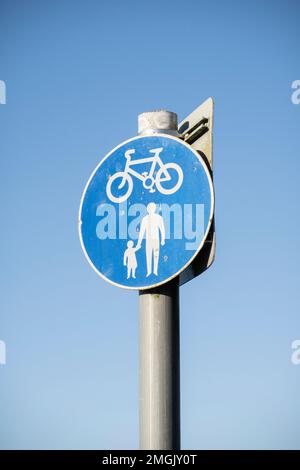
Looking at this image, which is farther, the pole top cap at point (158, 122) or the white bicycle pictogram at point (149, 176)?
the pole top cap at point (158, 122)

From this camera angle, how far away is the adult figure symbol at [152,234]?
3645 mm

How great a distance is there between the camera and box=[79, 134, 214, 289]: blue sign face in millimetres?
3619

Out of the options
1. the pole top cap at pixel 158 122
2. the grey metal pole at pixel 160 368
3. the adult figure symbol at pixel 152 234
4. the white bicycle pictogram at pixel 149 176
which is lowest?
the grey metal pole at pixel 160 368

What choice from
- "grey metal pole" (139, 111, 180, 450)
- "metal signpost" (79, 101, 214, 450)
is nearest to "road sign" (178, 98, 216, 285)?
"metal signpost" (79, 101, 214, 450)

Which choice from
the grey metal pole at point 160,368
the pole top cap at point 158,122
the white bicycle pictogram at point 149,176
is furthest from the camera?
the pole top cap at point 158,122

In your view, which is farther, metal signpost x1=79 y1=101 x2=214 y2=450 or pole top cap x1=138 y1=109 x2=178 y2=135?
pole top cap x1=138 y1=109 x2=178 y2=135

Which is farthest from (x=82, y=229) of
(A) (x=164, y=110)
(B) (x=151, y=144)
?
(A) (x=164, y=110)

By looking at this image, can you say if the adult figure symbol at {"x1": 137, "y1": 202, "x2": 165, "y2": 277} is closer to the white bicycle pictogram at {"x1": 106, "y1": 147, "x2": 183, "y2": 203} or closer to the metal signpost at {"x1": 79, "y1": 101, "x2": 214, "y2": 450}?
the metal signpost at {"x1": 79, "y1": 101, "x2": 214, "y2": 450}

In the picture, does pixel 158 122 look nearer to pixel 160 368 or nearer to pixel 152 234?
pixel 152 234

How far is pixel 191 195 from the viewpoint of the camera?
3.64 metres

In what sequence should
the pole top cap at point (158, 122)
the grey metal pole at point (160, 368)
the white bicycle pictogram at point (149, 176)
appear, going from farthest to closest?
the pole top cap at point (158, 122), the white bicycle pictogram at point (149, 176), the grey metal pole at point (160, 368)

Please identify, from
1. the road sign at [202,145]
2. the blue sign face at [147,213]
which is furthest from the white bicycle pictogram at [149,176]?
the road sign at [202,145]

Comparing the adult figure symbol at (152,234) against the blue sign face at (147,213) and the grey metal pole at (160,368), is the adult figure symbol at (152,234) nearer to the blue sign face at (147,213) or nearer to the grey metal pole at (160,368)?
the blue sign face at (147,213)
